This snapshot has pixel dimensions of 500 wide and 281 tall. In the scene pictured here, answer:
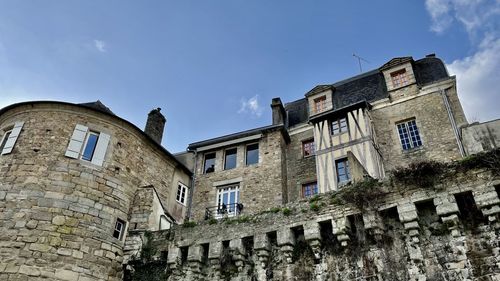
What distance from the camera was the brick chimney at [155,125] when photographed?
14.1 meters

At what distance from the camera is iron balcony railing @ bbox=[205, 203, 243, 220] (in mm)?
12977

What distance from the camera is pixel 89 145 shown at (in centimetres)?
1022

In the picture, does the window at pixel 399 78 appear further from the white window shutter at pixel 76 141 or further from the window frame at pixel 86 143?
the white window shutter at pixel 76 141

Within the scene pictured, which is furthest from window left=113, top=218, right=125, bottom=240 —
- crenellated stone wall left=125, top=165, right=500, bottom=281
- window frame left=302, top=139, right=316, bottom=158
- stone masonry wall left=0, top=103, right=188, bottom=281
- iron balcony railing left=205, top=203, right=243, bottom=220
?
window frame left=302, top=139, right=316, bottom=158

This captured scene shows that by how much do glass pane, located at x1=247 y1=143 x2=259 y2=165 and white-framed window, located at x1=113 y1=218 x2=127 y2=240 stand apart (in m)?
5.61

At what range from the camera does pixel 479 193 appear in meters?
6.29

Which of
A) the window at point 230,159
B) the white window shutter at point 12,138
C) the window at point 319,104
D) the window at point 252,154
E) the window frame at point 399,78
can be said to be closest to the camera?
the white window shutter at point 12,138

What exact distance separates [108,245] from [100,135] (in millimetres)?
3175

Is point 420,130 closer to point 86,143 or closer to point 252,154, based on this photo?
point 252,154

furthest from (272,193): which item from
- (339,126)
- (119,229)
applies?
(119,229)

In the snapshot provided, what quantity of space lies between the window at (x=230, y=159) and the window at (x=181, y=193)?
6.11 ft

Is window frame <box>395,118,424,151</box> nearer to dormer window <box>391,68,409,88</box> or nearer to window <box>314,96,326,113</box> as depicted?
dormer window <box>391,68,409,88</box>

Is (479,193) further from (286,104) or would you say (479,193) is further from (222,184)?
(286,104)

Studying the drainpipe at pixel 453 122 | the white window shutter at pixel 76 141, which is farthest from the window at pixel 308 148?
the white window shutter at pixel 76 141
